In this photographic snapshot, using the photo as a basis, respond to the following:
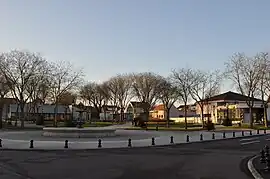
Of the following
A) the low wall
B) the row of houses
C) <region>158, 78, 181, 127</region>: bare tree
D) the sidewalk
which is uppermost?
<region>158, 78, 181, 127</region>: bare tree

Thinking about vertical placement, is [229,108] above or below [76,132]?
above

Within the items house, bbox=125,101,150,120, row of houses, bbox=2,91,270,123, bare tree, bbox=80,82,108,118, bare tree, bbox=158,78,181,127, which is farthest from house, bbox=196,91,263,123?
bare tree, bbox=80,82,108,118

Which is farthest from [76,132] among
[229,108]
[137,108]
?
[137,108]

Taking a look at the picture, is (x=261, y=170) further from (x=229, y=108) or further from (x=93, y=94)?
(x=93, y=94)

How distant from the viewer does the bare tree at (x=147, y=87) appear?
80.9 metres

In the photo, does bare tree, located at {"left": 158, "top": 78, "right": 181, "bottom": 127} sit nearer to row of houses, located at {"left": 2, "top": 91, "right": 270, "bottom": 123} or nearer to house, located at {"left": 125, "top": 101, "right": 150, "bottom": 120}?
house, located at {"left": 125, "top": 101, "right": 150, "bottom": 120}

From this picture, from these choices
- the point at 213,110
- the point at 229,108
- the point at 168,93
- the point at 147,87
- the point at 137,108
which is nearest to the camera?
the point at 168,93

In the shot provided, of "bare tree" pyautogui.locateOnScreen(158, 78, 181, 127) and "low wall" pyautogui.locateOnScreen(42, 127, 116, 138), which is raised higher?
"bare tree" pyautogui.locateOnScreen(158, 78, 181, 127)

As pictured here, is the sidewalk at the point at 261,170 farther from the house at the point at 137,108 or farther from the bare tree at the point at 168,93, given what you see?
the house at the point at 137,108

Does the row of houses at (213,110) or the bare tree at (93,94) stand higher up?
the bare tree at (93,94)

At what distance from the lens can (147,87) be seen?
81688 mm

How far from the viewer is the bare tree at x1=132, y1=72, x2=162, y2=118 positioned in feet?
265

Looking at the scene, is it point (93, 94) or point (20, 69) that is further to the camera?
point (93, 94)

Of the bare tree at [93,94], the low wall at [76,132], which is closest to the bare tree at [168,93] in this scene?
the bare tree at [93,94]
